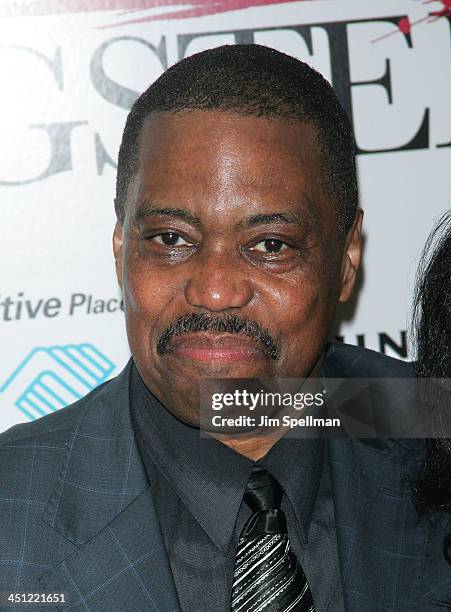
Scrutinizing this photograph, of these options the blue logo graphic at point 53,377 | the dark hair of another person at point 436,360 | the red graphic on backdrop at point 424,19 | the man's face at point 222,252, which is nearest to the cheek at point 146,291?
the man's face at point 222,252

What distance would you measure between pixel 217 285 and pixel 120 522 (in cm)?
41

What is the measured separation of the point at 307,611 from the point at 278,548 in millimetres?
102

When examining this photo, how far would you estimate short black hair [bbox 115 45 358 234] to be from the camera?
→ 1.45 m

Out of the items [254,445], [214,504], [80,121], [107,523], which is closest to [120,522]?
[107,523]

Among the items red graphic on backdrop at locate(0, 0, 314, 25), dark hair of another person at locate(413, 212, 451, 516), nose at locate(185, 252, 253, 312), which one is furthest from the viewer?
red graphic on backdrop at locate(0, 0, 314, 25)

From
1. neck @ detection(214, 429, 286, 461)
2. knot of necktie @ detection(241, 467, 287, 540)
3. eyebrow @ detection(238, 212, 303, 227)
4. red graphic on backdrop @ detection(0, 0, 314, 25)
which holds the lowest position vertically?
knot of necktie @ detection(241, 467, 287, 540)

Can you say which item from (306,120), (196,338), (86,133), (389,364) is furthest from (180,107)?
(389,364)

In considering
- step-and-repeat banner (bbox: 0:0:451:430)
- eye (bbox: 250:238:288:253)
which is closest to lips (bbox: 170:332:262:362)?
eye (bbox: 250:238:288:253)

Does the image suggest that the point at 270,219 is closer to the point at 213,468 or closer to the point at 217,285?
the point at 217,285

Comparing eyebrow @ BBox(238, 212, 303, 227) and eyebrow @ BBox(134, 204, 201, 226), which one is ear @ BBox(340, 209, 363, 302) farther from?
eyebrow @ BBox(134, 204, 201, 226)

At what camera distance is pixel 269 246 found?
1.45 meters

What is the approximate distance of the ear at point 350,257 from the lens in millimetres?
1624

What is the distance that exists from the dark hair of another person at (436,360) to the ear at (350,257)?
4.9 inches

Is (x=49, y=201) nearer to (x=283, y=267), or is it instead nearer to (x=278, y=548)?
(x=283, y=267)
